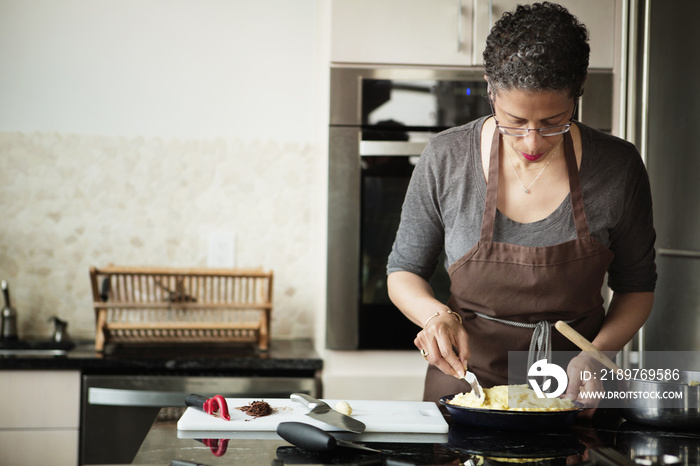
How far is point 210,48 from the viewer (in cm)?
252

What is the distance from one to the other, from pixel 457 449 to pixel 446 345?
0.69 ft

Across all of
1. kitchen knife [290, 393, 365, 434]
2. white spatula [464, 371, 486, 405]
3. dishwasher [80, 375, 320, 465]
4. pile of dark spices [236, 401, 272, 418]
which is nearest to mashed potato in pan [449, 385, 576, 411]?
white spatula [464, 371, 486, 405]

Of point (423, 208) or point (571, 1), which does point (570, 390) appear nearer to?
point (423, 208)

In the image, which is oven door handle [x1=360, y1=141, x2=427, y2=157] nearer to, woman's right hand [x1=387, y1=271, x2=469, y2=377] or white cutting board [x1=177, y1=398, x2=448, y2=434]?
woman's right hand [x1=387, y1=271, x2=469, y2=377]

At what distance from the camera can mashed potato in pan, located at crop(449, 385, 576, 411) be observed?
1079 millimetres

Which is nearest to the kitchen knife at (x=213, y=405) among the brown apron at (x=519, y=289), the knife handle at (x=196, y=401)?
the knife handle at (x=196, y=401)

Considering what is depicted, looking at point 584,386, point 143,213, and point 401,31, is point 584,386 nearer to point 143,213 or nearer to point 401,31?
point 401,31

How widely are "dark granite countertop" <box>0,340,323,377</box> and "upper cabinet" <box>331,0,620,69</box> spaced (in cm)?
94

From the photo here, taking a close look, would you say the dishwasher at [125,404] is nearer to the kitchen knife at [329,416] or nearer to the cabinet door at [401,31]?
the kitchen knife at [329,416]

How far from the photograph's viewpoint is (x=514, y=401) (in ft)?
3.58

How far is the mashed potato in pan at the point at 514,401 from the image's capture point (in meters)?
1.08

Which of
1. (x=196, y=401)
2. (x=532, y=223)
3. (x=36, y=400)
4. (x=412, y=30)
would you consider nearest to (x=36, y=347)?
(x=36, y=400)

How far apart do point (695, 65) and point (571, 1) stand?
46 cm

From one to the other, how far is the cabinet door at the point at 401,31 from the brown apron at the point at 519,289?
2.38ft
